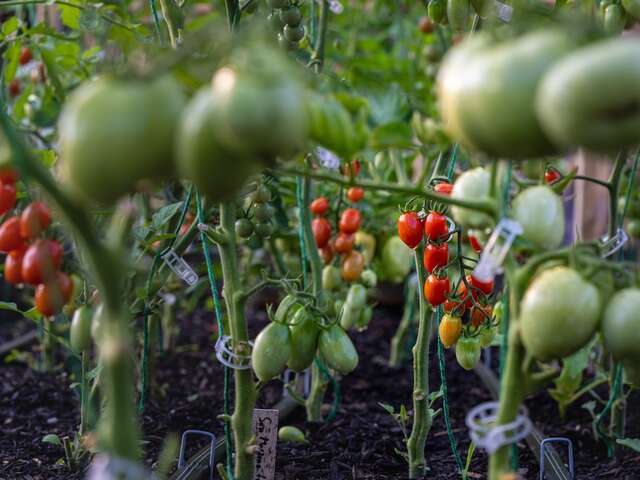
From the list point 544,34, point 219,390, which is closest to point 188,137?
point 544,34

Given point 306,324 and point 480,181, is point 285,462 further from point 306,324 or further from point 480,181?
point 480,181

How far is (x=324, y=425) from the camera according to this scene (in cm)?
162

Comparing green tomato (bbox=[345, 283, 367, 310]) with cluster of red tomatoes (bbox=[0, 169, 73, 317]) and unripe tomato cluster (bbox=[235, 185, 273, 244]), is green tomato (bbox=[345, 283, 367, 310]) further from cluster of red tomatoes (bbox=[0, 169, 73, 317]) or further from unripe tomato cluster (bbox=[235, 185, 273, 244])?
cluster of red tomatoes (bbox=[0, 169, 73, 317])

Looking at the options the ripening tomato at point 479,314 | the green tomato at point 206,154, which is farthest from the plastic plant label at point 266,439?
the green tomato at point 206,154

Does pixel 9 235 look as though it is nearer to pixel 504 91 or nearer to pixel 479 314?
pixel 504 91

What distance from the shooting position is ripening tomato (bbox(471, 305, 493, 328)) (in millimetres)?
1234

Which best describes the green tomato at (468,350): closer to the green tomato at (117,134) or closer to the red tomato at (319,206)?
the red tomato at (319,206)

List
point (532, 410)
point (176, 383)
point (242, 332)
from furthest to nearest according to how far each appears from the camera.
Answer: point (176, 383) → point (532, 410) → point (242, 332)

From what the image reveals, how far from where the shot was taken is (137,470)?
23.7 inches

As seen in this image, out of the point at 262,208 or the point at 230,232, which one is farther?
the point at 262,208

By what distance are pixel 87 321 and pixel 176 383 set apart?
31.8 inches

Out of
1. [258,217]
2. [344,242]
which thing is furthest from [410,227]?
[344,242]

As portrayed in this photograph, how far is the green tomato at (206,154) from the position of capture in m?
0.53

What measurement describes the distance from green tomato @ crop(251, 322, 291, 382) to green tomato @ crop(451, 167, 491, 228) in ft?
1.11
